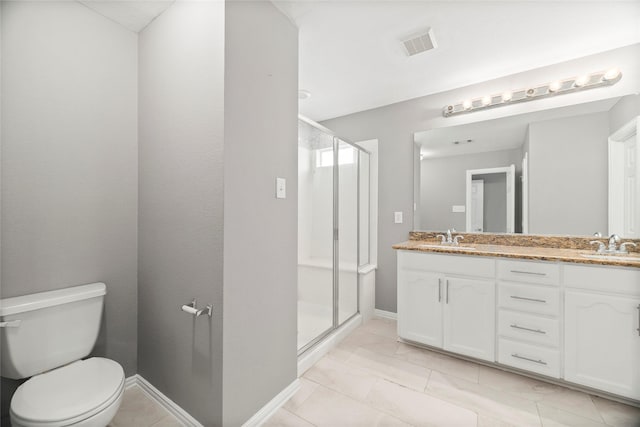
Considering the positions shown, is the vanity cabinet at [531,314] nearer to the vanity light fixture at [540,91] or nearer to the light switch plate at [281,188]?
the light switch plate at [281,188]

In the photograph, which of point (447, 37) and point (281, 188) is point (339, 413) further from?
point (447, 37)

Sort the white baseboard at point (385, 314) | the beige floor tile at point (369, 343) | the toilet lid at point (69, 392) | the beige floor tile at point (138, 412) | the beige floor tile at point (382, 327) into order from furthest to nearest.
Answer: the white baseboard at point (385, 314) → the beige floor tile at point (382, 327) → the beige floor tile at point (369, 343) → the beige floor tile at point (138, 412) → the toilet lid at point (69, 392)

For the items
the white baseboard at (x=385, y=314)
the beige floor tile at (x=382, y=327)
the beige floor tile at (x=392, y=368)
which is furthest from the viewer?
the white baseboard at (x=385, y=314)

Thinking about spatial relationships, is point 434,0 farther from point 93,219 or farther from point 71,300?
point 71,300

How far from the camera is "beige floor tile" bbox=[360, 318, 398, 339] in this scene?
260cm

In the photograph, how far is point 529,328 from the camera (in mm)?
1802

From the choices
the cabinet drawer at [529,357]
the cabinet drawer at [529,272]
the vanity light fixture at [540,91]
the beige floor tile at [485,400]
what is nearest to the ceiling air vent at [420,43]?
the vanity light fixture at [540,91]

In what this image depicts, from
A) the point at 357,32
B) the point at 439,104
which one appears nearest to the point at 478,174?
the point at 439,104

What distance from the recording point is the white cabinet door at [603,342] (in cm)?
153

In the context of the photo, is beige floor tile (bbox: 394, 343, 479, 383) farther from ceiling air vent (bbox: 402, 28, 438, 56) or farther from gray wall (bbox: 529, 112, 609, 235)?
ceiling air vent (bbox: 402, 28, 438, 56)

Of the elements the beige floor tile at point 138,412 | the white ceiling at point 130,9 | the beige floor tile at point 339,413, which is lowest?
the beige floor tile at point 339,413

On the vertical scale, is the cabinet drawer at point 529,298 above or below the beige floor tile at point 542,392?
above

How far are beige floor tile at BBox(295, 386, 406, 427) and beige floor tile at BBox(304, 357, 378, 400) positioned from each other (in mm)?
77

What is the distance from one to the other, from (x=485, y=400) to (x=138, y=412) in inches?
82.0
